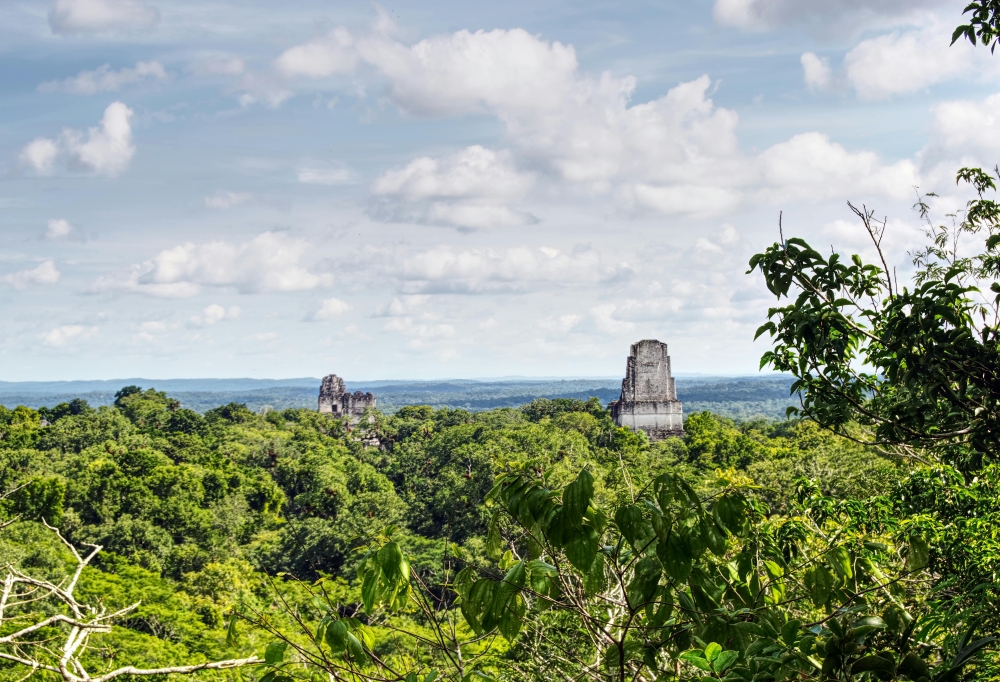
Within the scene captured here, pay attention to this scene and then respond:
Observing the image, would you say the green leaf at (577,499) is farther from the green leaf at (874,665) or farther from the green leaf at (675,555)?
the green leaf at (874,665)

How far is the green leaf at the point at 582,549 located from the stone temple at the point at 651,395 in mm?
43995

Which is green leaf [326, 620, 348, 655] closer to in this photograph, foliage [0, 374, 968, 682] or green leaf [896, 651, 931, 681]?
foliage [0, 374, 968, 682]

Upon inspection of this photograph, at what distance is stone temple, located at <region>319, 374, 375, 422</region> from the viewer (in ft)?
238

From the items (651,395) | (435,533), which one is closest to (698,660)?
(435,533)

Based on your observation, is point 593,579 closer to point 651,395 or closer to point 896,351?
point 896,351

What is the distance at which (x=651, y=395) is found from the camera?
1807 inches

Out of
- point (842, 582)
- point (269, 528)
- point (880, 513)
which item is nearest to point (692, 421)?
point (269, 528)

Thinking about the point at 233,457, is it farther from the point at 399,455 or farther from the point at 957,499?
the point at 957,499

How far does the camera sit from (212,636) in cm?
1992

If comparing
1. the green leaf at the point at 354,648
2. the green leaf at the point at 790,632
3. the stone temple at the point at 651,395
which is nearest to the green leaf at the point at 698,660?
the green leaf at the point at 790,632

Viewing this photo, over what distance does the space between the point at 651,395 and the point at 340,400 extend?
3649cm

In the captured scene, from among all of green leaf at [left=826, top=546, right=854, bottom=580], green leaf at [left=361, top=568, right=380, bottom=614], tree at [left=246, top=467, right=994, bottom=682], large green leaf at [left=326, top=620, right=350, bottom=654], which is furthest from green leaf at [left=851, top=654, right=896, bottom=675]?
large green leaf at [left=326, top=620, right=350, bottom=654]

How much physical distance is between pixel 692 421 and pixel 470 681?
146 ft

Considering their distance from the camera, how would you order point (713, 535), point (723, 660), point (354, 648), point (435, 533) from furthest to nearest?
point (435, 533)
point (713, 535)
point (354, 648)
point (723, 660)
